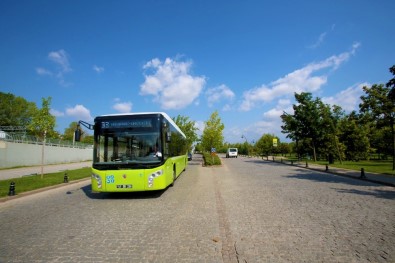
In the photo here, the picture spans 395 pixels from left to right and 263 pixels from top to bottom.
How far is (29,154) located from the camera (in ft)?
95.6

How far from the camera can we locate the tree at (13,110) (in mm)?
56688

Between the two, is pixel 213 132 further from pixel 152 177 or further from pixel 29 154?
pixel 152 177

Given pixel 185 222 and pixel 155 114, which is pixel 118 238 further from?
pixel 155 114

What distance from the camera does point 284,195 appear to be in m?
9.98

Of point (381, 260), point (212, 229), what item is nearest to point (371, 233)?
point (381, 260)

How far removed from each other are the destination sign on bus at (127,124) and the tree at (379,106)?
19.8 m

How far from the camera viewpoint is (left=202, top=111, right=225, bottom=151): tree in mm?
41031

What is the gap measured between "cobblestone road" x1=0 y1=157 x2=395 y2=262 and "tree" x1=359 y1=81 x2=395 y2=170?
1448cm

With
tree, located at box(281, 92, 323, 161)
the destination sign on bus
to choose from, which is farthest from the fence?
tree, located at box(281, 92, 323, 161)

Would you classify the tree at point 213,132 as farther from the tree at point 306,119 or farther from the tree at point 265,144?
the tree at point 265,144

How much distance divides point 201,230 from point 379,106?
21685 mm

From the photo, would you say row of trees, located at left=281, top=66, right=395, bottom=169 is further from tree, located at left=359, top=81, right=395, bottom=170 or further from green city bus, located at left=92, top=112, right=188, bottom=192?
green city bus, located at left=92, top=112, right=188, bottom=192

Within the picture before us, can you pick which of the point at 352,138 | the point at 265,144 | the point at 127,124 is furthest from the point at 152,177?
the point at 265,144

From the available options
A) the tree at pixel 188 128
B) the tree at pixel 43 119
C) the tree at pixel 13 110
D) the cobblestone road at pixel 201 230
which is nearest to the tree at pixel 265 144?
the tree at pixel 188 128
